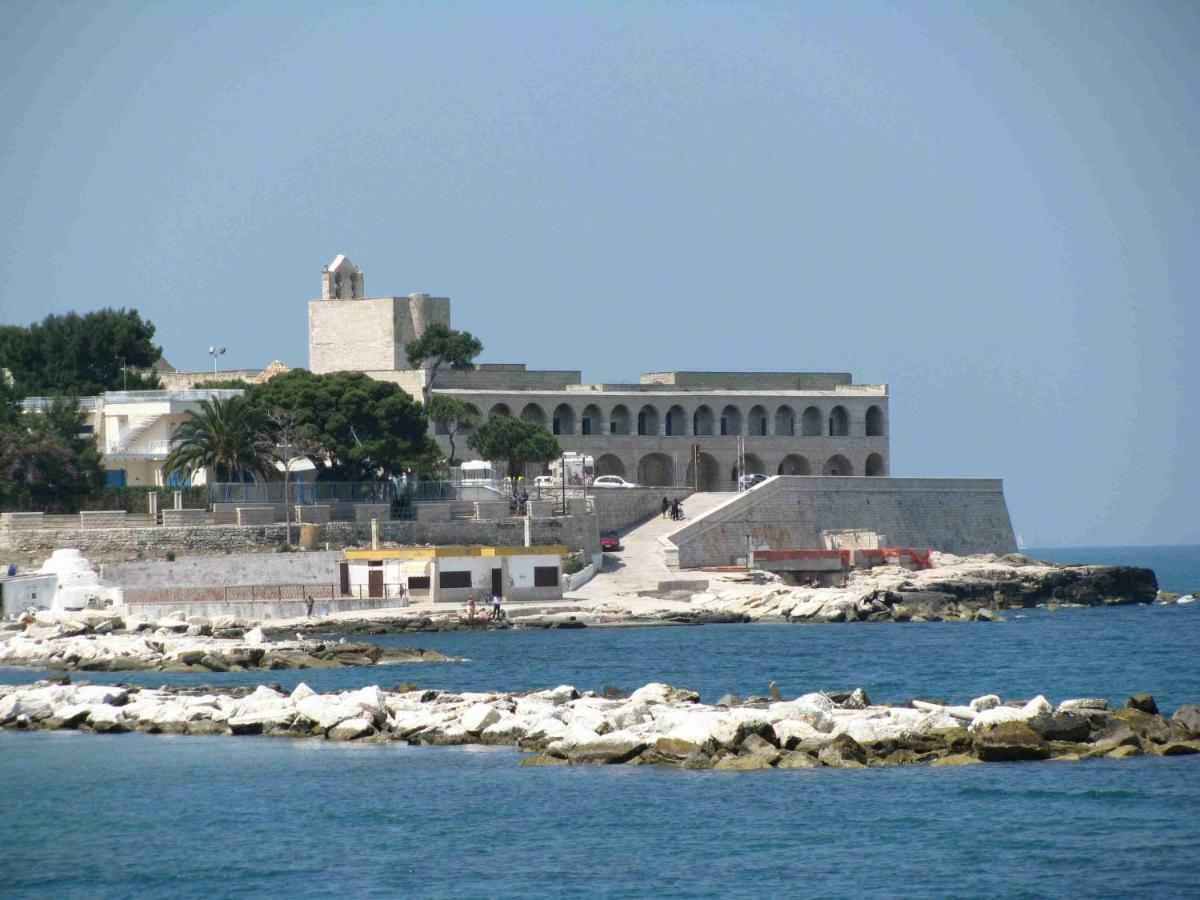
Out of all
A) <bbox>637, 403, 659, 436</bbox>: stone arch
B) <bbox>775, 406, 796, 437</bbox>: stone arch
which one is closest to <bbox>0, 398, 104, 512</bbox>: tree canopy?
<bbox>637, 403, 659, 436</bbox>: stone arch

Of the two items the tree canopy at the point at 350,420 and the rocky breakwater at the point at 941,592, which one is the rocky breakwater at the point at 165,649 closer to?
the tree canopy at the point at 350,420

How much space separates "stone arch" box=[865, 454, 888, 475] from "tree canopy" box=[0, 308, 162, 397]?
1163 inches

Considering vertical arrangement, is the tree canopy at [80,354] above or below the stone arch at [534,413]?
above

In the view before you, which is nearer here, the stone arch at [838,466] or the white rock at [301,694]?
the white rock at [301,694]

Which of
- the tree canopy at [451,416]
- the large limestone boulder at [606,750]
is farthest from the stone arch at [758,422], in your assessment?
the large limestone boulder at [606,750]

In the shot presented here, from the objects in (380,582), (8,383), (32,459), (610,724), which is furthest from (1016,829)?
(8,383)

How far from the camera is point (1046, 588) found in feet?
212

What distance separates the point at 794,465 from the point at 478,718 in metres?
54.0

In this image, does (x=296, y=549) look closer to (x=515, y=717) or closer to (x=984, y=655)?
(x=984, y=655)

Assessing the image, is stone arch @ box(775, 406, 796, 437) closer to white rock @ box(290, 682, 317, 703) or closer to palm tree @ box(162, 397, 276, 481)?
palm tree @ box(162, 397, 276, 481)

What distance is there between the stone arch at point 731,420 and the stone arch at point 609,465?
5.32 m

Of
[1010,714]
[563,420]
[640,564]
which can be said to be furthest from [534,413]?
[1010,714]

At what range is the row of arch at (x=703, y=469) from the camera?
78500mm

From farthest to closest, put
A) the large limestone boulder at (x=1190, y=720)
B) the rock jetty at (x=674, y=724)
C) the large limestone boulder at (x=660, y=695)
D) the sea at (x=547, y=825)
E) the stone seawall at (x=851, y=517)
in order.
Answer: the stone seawall at (x=851, y=517) → the large limestone boulder at (x=660, y=695) → the large limestone boulder at (x=1190, y=720) → the rock jetty at (x=674, y=724) → the sea at (x=547, y=825)
